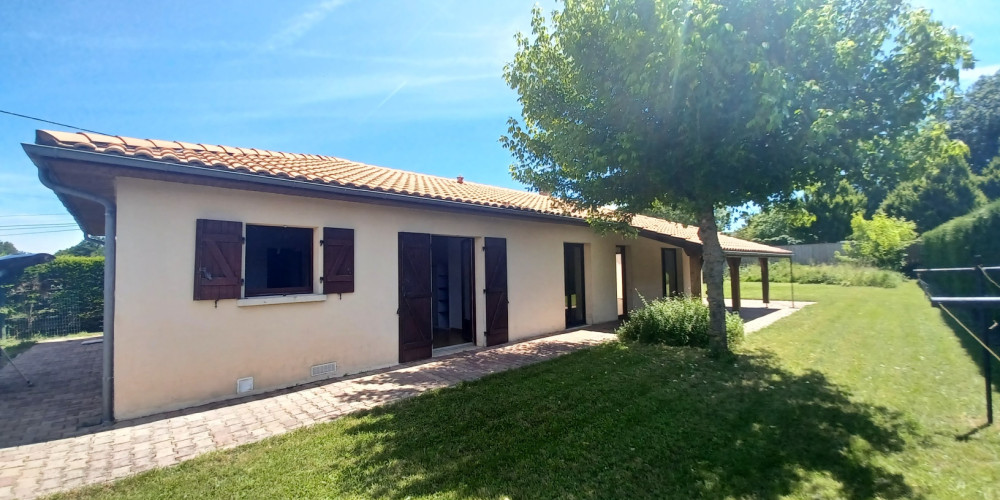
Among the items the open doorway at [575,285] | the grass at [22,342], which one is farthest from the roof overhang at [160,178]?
the open doorway at [575,285]

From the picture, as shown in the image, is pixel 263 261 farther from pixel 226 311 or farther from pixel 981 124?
pixel 981 124

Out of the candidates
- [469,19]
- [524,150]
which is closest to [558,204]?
[524,150]

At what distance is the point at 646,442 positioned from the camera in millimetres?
3881

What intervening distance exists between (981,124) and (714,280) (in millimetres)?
56284

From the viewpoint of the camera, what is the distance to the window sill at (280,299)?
562 centimetres

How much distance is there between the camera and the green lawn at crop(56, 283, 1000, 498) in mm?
3139

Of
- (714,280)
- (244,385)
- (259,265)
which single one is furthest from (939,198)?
(244,385)

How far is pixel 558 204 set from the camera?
395 inches

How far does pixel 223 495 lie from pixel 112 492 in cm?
94

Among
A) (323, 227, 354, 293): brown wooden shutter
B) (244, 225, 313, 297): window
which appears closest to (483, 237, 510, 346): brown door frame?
(323, 227, 354, 293): brown wooden shutter

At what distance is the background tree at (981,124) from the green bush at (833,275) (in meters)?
26.8

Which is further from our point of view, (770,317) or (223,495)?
(770,317)

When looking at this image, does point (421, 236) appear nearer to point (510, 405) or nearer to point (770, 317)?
point (510, 405)

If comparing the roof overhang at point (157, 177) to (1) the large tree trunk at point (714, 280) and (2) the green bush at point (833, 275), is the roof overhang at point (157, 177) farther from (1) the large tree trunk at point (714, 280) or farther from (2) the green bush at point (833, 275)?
(2) the green bush at point (833, 275)
